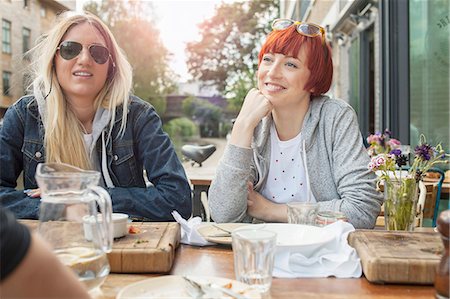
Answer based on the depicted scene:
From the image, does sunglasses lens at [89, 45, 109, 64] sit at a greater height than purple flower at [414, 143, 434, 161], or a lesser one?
greater

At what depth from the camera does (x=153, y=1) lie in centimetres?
1291

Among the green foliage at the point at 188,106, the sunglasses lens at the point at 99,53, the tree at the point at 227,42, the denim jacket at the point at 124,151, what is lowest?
the denim jacket at the point at 124,151

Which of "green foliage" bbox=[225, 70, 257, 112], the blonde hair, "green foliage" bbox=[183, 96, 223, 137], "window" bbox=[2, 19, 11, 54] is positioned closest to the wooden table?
the blonde hair

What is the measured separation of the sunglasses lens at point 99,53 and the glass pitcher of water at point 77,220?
1184mm

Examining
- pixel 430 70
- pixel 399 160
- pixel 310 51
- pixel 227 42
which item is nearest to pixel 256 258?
pixel 399 160

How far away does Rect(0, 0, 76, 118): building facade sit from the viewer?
268cm

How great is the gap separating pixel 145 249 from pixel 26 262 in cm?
68

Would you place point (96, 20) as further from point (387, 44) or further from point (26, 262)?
point (387, 44)

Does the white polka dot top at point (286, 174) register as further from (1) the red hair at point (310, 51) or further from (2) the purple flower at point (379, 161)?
(2) the purple flower at point (379, 161)

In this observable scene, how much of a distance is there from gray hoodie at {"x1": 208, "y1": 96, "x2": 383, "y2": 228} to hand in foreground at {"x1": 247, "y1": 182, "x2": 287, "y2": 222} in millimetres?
39

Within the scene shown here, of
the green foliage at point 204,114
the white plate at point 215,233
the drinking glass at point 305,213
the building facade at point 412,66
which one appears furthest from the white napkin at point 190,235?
the green foliage at point 204,114

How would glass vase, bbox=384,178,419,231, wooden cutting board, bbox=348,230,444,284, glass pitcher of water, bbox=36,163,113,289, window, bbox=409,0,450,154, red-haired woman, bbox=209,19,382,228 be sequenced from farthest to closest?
window, bbox=409,0,450,154 < red-haired woman, bbox=209,19,382,228 < glass vase, bbox=384,178,419,231 < wooden cutting board, bbox=348,230,444,284 < glass pitcher of water, bbox=36,163,113,289

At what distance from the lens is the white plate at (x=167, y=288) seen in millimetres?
935

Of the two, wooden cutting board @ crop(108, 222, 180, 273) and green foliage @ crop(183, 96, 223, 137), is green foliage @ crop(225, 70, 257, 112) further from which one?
wooden cutting board @ crop(108, 222, 180, 273)
